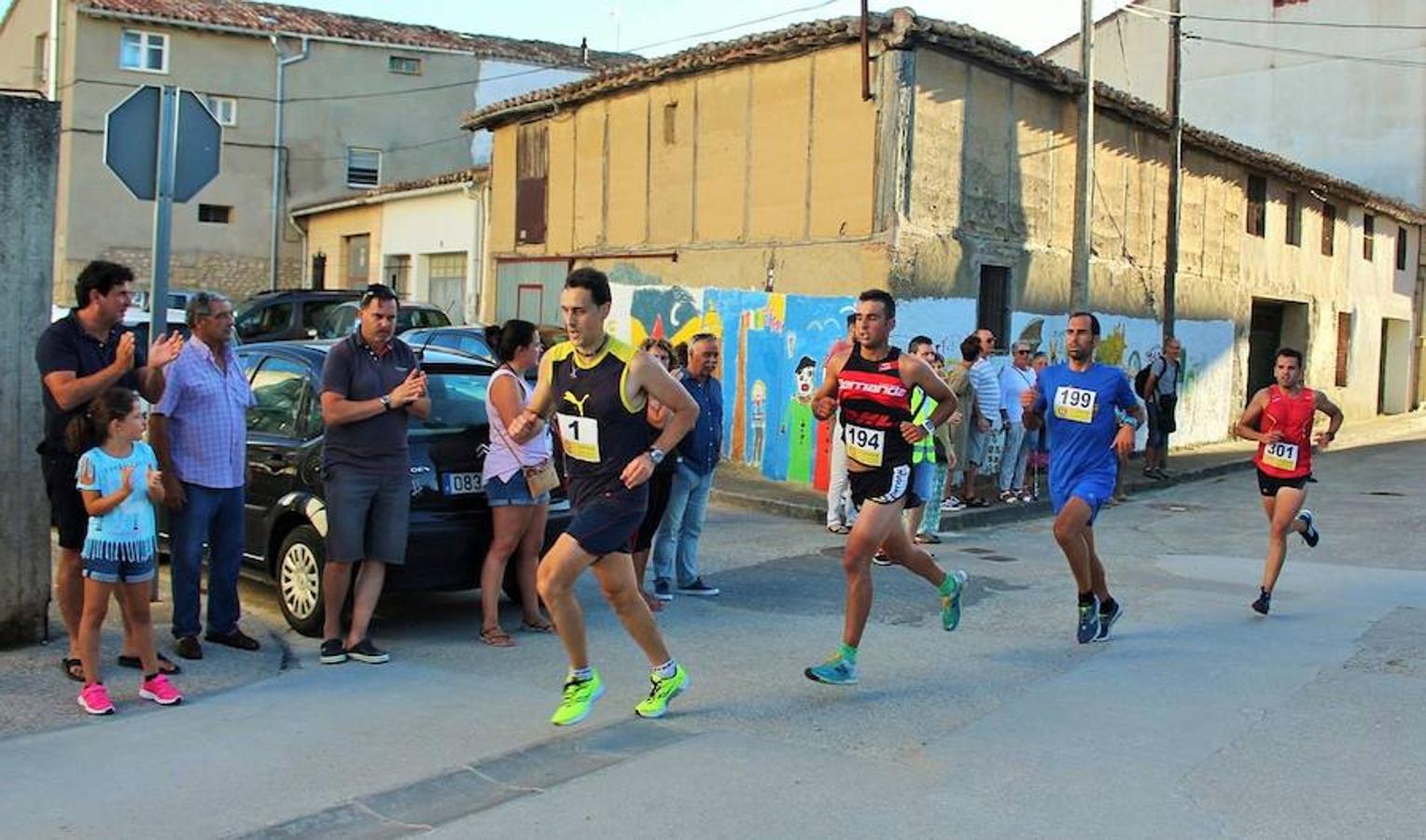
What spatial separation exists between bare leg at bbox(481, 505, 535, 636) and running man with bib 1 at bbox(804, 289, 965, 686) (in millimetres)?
1900

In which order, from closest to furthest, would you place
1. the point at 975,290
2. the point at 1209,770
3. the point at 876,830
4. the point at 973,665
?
the point at 876,830 < the point at 1209,770 < the point at 973,665 < the point at 975,290

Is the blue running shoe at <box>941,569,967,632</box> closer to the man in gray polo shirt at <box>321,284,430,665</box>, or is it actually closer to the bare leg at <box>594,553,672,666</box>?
the bare leg at <box>594,553,672,666</box>

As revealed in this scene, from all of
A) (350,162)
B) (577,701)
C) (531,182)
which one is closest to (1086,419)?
(577,701)

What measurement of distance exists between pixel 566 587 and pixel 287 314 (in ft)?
52.3

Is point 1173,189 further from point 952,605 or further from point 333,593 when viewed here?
point 333,593

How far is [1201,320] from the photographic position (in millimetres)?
23203

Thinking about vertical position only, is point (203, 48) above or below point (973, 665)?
above

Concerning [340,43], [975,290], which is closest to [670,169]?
[975,290]

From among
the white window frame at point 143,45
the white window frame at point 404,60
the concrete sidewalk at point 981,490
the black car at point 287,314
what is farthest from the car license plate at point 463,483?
the white window frame at point 404,60

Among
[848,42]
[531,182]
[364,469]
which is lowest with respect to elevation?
[364,469]

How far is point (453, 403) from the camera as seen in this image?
7.70m

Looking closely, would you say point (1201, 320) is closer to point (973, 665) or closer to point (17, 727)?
point (973, 665)

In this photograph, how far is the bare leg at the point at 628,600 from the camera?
18.8 ft

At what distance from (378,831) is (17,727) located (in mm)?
2056
